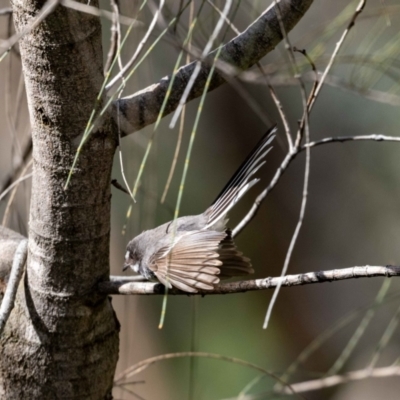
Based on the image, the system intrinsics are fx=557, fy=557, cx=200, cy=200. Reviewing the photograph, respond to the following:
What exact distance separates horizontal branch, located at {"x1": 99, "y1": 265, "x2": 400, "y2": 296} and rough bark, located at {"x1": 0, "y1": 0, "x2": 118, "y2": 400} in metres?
0.04

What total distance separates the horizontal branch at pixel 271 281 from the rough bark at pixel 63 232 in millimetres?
45

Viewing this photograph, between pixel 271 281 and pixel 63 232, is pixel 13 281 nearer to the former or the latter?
pixel 63 232

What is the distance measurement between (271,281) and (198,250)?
33 cm

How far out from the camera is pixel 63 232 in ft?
3.08

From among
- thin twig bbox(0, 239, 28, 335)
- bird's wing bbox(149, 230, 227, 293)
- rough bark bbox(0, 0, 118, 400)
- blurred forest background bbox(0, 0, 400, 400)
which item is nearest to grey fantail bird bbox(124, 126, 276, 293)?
bird's wing bbox(149, 230, 227, 293)

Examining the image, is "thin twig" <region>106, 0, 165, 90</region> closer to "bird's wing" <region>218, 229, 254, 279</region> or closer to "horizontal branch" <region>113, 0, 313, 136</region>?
"horizontal branch" <region>113, 0, 313, 136</region>

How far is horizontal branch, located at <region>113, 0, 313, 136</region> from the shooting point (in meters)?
0.88

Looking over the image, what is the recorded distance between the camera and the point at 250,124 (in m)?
3.07

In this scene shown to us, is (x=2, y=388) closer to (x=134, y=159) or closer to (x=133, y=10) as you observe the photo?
(x=134, y=159)

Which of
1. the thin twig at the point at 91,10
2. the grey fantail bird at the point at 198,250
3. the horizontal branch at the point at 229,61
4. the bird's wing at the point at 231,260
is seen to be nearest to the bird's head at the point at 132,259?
the grey fantail bird at the point at 198,250

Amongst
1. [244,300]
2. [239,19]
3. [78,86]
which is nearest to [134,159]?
[78,86]

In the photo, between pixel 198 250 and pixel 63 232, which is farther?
pixel 198 250

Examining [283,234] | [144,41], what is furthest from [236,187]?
[283,234]

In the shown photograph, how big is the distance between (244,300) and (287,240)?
18.3 inches
